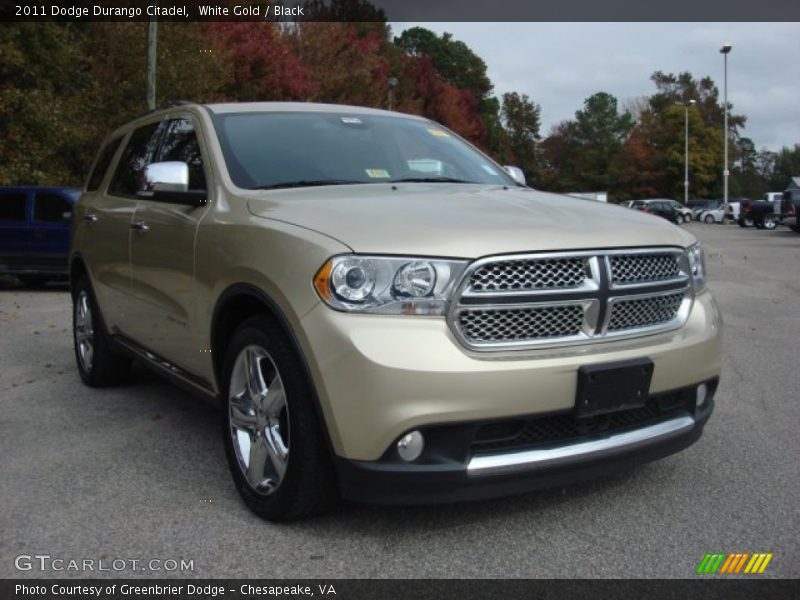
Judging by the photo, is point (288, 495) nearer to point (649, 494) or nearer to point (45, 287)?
point (649, 494)

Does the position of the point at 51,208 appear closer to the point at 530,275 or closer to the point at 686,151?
the point at 530,275

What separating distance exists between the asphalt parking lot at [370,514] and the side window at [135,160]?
1414 millimetres

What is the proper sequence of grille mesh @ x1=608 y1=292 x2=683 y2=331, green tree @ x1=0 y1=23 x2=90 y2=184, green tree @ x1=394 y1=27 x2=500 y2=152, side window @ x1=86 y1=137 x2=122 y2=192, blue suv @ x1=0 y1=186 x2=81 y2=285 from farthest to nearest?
green tree @ x1=394 y1=27 x2=500 y2=152
green tree @ x1=0 y1=23 x2=90 y2=184
blue suv @ x1=0 y1=186 x2=81 y2=285
side window @ x1=86 y1=137 x2=122 y2=192
grille mesh @ x1=608 y1=292 x2=683 y2=331

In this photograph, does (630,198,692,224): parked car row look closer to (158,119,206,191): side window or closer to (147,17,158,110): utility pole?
(147,17,158,110): utility pole

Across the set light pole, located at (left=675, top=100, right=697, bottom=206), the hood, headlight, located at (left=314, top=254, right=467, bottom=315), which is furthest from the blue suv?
light pole, located at (left=675, top=100, right=697, bottom=206)

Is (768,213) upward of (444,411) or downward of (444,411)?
upward

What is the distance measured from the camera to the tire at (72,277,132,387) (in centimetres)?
575

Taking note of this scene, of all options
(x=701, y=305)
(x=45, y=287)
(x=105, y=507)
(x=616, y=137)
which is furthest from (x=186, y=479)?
(x=616, y=137)

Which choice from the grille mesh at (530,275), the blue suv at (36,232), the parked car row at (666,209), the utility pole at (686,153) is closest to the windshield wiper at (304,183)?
the grille mesh at (530,275)

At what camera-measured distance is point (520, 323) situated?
3100 millimetres

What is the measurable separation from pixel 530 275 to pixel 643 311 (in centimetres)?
60

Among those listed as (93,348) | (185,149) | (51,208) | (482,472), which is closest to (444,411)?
(482,472)

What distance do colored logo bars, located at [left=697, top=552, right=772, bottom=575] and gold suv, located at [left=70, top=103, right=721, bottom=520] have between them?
0.45 metres

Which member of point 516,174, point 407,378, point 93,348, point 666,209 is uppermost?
point 666,209
